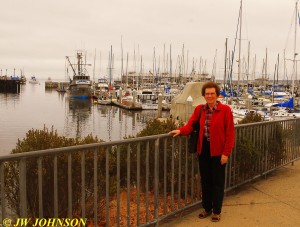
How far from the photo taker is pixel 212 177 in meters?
4.87

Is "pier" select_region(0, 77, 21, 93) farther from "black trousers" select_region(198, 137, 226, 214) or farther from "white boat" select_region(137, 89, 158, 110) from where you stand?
"black trousers" select_region(198, 137, 226, 214)

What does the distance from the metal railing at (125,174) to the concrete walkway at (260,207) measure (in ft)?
0.58

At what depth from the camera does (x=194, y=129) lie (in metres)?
4.92

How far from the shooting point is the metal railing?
3688mm

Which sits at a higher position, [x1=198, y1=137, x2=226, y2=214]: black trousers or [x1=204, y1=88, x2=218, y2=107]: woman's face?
[x1=204, y1=88, x2=218, y2=107]: woman's face

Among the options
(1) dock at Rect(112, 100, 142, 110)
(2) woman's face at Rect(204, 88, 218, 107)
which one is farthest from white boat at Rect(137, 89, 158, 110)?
(2) woman's face at Rect(204, 88, 218, 107)

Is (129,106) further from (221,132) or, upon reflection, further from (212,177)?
(221,132)

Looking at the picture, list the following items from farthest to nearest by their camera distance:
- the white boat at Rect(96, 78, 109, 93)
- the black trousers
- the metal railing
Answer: the white boat at Rect(96, 78, 109, 93)
the black trousers
the metal railing

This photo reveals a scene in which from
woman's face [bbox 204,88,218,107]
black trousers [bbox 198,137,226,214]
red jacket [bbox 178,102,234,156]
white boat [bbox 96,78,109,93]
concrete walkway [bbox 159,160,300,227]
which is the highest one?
white boat [bbox 96,78,109,93]

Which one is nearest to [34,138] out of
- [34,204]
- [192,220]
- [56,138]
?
[56,138]

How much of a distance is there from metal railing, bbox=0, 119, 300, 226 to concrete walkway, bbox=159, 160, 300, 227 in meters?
0.18

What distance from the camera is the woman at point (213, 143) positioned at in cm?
460

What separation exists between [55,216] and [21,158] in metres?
0.74

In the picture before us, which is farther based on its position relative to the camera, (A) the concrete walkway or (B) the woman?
(A) the concrete walkway
